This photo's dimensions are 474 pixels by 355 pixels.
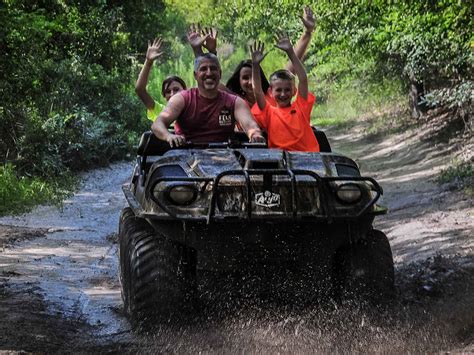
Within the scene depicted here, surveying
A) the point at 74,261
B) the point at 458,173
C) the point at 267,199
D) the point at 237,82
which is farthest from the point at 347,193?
the point at 458,173

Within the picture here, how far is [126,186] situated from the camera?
662cm

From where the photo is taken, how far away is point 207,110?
6211mm

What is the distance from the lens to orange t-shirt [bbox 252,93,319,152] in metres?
6.38

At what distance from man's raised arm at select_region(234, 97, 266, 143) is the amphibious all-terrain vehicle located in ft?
1.89

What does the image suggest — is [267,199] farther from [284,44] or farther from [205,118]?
[284,44]

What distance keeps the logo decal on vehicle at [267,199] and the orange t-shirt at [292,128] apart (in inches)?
58.9

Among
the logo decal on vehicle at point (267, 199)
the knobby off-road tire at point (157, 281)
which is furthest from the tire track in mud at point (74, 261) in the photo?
the logo decal on vehicle at point (267, 199)

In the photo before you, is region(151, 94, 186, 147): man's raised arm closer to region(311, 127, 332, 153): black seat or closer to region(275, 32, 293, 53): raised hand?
region(275, 32, 293, 53): raised hand

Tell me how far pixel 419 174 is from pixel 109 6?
10594 mm

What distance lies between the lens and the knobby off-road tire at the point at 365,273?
532 centimetres

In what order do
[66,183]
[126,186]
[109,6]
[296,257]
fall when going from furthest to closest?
[109,6] → [66,183] → [126,186] → [296,257]

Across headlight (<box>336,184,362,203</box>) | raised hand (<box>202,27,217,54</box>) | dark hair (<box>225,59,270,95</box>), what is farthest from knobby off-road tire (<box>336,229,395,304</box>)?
raised hand (<box>202,27,217,54</box>)

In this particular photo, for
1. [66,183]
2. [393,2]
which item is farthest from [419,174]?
[66,183]

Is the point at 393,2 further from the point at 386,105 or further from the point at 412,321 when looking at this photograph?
the point at 386,105
